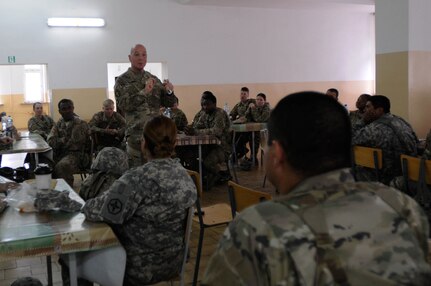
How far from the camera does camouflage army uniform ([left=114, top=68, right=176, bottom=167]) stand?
→ 4.41m

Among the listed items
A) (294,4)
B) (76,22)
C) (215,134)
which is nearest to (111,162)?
(215,134)

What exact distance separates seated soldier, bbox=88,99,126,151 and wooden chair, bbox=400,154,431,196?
4.12 meters

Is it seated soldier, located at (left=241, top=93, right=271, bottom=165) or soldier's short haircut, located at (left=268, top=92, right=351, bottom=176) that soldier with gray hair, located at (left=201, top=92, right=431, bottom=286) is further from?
seated soldier, located at (left=241, top=93, right=271, bottom=165)

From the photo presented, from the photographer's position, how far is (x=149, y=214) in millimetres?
2299

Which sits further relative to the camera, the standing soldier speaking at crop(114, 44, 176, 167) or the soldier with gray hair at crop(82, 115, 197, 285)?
the standing soldier speaking at crop(114, 44, 176, 167)

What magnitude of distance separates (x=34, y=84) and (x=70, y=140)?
11.0 meters

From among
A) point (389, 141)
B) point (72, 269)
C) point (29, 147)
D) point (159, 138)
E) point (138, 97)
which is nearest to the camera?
point (72, 269)

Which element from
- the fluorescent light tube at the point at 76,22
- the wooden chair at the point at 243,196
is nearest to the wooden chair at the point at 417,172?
the wooden chair at the point at 243,196

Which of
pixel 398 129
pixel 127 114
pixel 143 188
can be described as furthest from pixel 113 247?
pixel 398 129

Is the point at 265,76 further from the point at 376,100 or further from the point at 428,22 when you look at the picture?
the point at 376,100

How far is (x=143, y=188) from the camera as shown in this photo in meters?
2.26

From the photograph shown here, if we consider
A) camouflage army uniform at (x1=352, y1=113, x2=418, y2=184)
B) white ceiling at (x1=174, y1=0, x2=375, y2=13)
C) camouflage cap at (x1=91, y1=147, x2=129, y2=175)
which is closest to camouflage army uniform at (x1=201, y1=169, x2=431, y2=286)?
camouflage cap at (x1=91, y1=147, x2=129, y2=175)

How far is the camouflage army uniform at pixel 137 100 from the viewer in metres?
4.41

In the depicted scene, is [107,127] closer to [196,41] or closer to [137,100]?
[137,100]
